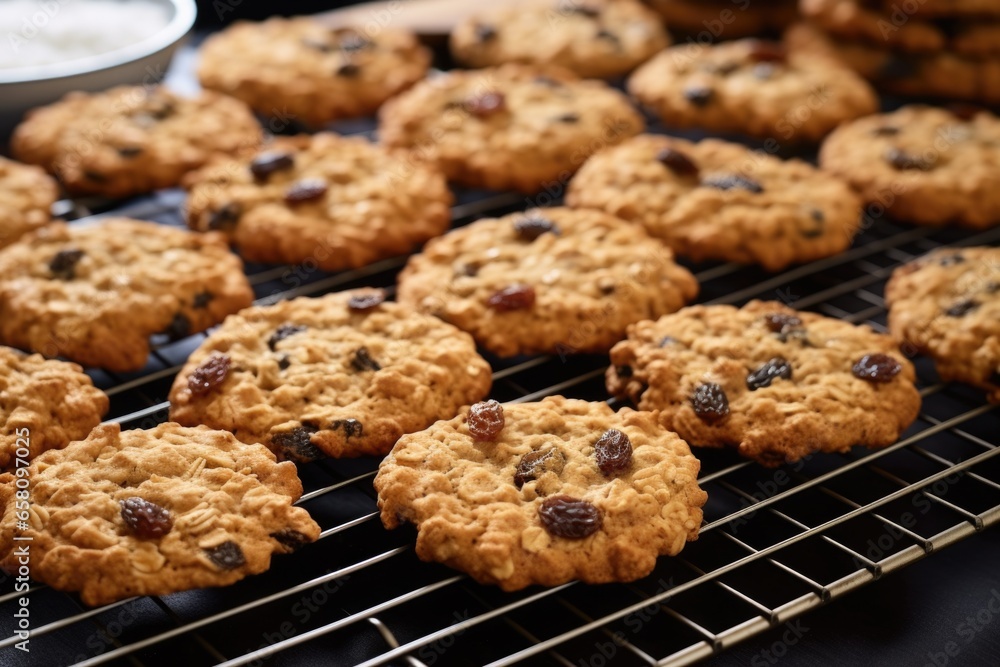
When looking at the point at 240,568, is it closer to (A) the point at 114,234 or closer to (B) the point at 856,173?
(A) the point at 114,234

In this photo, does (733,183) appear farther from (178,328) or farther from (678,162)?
(178,328)

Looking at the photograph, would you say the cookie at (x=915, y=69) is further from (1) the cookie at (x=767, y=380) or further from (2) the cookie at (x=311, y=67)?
(1) the cookie at (x=767, y=380)

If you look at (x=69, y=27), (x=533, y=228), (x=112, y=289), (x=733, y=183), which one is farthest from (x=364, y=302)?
(x=69, y=27)

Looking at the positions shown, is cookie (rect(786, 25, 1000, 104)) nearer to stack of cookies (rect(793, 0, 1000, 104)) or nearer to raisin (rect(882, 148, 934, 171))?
stack of cookies (rect(793, 0, 1000, 104))

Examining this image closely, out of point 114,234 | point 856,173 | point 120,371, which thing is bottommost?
point 120,371

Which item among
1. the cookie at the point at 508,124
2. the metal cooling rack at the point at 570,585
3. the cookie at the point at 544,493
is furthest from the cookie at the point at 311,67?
the cookie at the point at 544,493

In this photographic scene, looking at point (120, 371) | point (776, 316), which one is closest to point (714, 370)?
point (776, 316)
